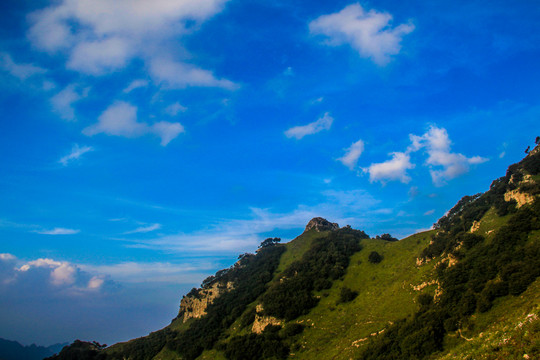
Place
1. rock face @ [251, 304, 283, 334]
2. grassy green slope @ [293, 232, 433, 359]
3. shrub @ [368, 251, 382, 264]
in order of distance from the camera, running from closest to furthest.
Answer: grassy green slope @ [293, 232, 433, 359] → rock face @ [251, 304, 283, 334] → shrub @ [368, 251, 382, 264]

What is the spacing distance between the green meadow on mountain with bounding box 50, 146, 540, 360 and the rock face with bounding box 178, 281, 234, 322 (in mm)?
684

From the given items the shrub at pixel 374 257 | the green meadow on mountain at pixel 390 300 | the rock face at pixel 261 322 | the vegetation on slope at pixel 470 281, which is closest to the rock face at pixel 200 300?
the green meadow on mountain at pixel 390 300

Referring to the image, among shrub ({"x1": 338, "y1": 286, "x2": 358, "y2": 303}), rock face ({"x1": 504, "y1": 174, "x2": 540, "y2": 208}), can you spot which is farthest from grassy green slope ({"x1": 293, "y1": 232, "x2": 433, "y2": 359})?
rock face ({"x1": 504, "y1": 174, "x2": 540, "y2": 208})

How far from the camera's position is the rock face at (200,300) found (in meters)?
145

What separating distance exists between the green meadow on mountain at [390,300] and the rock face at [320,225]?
2330cm

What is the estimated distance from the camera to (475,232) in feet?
263

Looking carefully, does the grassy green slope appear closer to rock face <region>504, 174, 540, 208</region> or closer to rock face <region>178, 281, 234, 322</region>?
rock face <region>504, 174, 540, 208</region>

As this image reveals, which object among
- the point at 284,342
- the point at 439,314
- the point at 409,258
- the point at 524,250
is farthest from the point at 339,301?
the point at 524,250

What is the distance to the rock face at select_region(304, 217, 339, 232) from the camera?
582ft

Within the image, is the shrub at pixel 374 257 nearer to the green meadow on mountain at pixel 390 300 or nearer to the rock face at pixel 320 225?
the green meadow on mountain at pixel 390 300

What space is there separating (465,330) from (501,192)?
225 ft

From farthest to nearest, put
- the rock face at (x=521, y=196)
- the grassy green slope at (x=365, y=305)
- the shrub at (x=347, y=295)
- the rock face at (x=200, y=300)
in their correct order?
the rock face at (x=200, y=300) < the shrub at (x=347, y=295) < the rock face at (x=521, y=196) < the grassy green slope at (x=365, y=305)

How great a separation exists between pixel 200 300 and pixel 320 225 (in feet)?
280

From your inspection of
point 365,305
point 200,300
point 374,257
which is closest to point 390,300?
point 365,305
